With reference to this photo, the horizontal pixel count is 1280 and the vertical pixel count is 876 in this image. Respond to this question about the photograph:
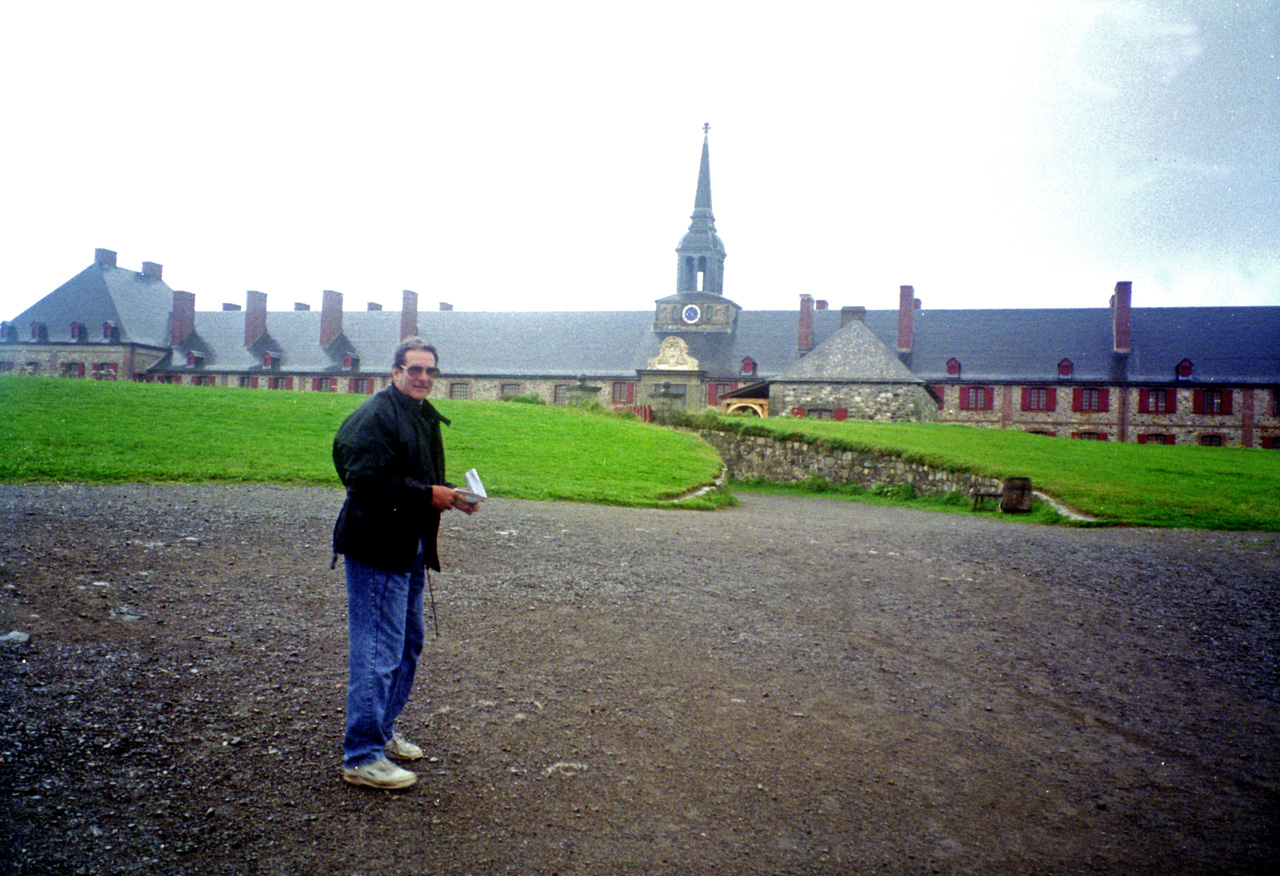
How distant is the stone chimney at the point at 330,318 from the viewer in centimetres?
6206

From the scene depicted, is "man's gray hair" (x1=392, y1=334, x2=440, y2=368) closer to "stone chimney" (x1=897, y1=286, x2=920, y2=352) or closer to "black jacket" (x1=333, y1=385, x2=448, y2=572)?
"black jacket" (x1=333, y1=385, x2=448, y2=572)

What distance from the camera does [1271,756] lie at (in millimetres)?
4840

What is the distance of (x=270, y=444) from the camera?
17.9 meters

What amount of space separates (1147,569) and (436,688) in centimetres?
879

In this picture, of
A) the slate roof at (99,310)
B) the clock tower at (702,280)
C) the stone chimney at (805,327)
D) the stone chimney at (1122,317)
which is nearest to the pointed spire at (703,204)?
the clock tower at (702,280)

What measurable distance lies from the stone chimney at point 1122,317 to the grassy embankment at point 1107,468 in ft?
72.0

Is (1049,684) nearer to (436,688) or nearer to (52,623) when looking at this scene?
(436,688)

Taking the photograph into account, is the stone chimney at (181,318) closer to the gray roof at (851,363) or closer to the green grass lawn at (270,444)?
the green grass lawn at (270,444)

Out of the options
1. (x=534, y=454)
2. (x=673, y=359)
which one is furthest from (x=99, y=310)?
(x=534, y=454)

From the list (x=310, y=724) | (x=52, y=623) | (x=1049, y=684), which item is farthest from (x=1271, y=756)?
(x=52, y=623)

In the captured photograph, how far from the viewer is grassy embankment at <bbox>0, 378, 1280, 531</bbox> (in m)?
14.9

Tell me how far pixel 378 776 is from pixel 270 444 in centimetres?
1555

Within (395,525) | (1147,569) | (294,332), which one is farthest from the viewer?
(294,332)

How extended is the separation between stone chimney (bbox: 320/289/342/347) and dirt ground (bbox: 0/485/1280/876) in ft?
184
